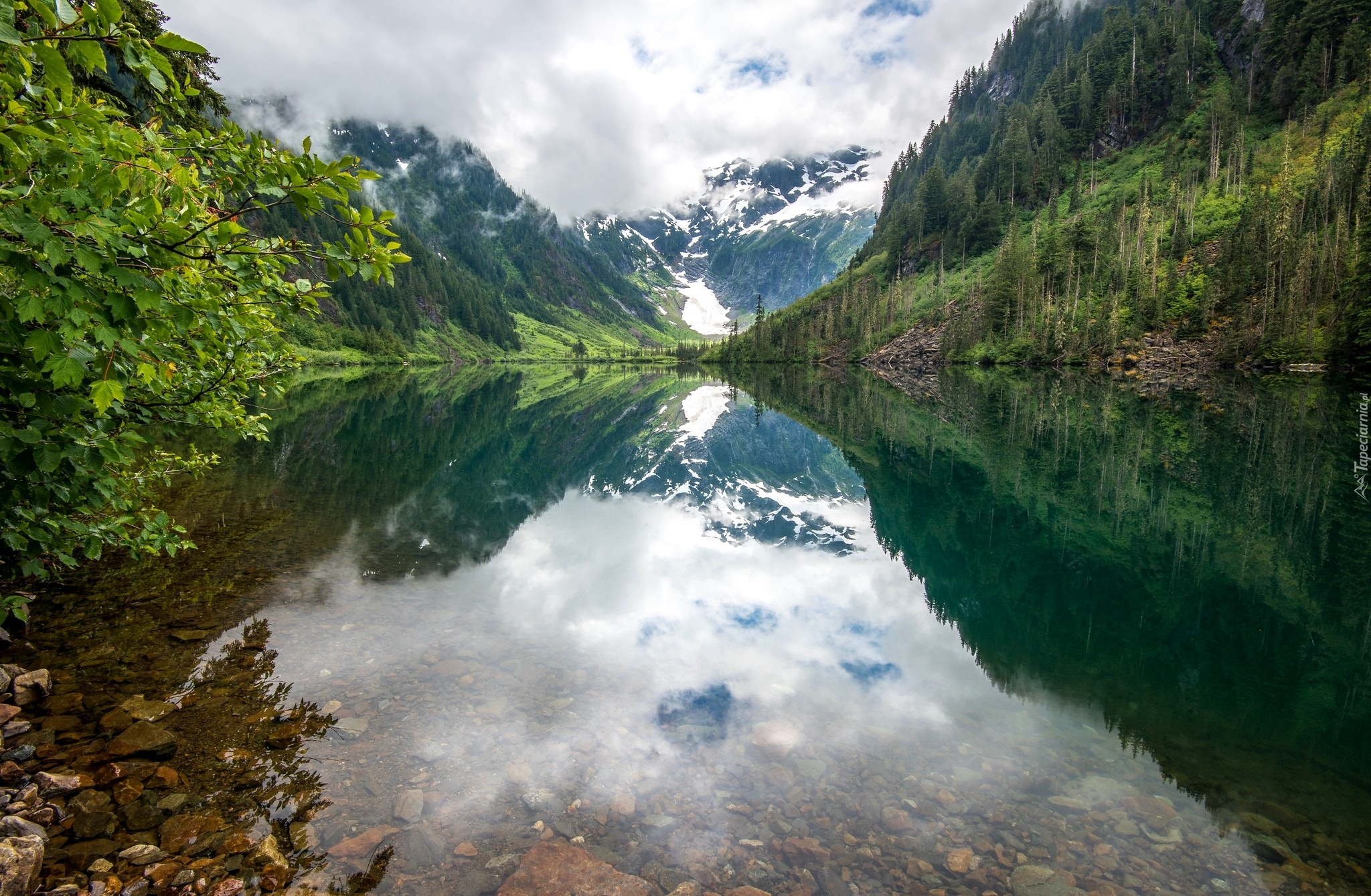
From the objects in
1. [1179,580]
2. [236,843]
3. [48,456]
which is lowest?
[1179,580]

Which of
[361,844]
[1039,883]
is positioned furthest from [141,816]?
[1039,883]

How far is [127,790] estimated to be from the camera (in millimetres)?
5953

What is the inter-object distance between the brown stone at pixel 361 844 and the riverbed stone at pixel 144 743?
2.59 meters

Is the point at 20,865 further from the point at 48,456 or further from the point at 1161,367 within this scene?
the point at 1161,367

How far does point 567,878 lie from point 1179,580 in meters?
15.6

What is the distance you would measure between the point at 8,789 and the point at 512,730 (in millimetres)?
4779

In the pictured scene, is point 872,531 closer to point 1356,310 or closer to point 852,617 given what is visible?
point 852,617

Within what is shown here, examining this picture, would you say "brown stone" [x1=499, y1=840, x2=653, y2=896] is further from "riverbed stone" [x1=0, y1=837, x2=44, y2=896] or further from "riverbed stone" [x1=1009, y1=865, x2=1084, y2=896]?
"riverbed stone" [x1=1009, y1=865, x2=1084, y2=896]

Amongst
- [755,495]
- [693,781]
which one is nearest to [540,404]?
[755,495]

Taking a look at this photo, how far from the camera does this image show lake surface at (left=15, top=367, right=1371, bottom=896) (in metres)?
6.23

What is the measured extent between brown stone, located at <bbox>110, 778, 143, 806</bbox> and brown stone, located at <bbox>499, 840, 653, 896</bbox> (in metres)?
3.83

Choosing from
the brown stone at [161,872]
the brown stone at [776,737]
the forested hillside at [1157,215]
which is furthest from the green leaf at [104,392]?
the forested hillside at [1157,215]

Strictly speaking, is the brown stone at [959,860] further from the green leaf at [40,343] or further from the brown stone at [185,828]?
the green leaf at [40,343]

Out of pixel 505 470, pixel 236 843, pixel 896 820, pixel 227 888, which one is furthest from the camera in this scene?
pixel 505 470
